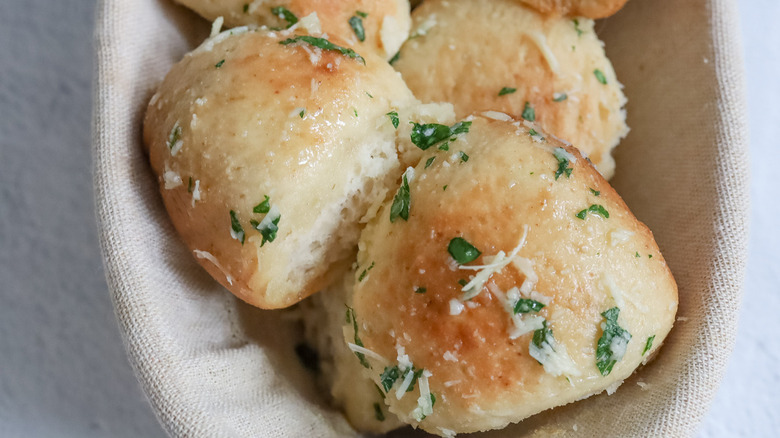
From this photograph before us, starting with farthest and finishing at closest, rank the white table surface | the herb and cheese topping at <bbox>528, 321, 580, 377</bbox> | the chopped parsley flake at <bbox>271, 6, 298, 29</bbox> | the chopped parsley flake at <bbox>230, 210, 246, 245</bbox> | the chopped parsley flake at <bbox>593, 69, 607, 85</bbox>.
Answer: the white table surface, the chopped parsley flake at <bbox>593, 69, 607, 85</bbox>, the chopped parsley flake at <bbox>271, 6, 298, 29</bbox>, the chopped parsley flake at <bbox>230, 210, 246, 245</bbox>, the herb and cheese topping at <bbox>528, 321, 580, 377</bbox>

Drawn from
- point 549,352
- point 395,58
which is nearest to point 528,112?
point 395,58

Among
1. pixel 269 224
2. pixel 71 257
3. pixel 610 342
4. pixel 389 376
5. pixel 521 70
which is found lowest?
pixel 71 257

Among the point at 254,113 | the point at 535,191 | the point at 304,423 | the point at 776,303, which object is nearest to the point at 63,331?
the point at 304,423

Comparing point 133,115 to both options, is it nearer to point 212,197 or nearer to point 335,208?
point 212,197

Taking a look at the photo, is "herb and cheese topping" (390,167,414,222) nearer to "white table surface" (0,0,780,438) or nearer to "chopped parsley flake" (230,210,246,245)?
"chopped parsley flake" (230,210,246,245)

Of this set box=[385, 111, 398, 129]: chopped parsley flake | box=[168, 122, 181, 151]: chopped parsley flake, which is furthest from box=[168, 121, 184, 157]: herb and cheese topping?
box=[385, 111, 398, 129]: chopped parsley flake

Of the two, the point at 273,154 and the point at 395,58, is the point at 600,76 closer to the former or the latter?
the point at 395,58

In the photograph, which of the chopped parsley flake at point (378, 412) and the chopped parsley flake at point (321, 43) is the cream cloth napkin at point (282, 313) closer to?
the chopped parsley flake at point (378, 412)
